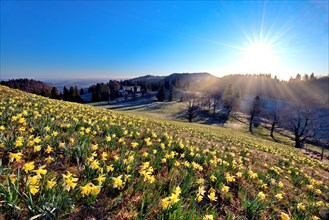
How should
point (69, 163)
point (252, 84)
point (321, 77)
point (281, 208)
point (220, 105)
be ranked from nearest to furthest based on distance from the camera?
1. point (69, 163)
2. point (281, 208)
3. point (220, 105)
4. point (321, 77)
5. point (252, 84)

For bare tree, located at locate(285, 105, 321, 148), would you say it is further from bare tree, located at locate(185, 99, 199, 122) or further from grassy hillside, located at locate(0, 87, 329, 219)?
grassy hillside, located at locate(0, 87, 329, 219)

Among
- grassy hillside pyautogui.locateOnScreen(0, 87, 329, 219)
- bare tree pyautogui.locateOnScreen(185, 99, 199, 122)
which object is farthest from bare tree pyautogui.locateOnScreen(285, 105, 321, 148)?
grassy hillside pyautogui.locateOnScreen(0, 87, 329, 219)

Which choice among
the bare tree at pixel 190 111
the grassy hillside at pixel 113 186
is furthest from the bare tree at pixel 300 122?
the grassy hillside at pixel 113 186

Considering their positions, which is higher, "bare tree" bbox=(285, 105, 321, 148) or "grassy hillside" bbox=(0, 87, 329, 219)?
"grassy hillside" bbox=(0, 87, 329, 219)

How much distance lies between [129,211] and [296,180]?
6766 mm

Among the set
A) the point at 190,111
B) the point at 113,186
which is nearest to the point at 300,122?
the point at 190,111

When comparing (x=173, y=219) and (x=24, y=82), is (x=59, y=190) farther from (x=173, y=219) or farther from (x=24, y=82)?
(x=24, y=82)

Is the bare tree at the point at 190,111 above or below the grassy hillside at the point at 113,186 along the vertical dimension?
below

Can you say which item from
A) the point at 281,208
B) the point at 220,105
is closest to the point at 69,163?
the point at 281,208

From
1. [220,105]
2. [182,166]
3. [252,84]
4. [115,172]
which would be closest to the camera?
[115,172]

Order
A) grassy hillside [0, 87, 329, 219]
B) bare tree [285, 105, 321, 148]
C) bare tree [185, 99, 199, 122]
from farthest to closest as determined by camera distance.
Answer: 1. bare tree [185, 99, 199, 122]
2. bare tree [285, 105, 321, 148]
3. grassy hillside [0, 87, 329, 219]

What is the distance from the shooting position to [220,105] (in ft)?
295

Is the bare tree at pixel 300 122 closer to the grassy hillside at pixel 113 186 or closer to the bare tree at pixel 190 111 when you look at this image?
the bare tree at pixel 190 111

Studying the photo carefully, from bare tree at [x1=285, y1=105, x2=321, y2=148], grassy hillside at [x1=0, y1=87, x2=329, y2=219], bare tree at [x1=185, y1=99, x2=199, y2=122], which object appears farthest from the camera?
bare tree at [x1=185, y1=99, x2=199, y2=122]
